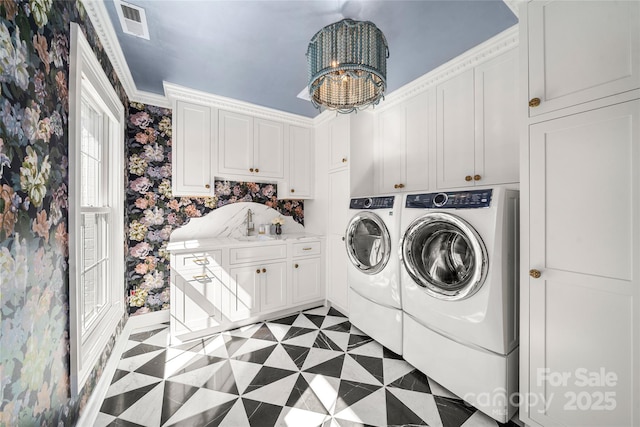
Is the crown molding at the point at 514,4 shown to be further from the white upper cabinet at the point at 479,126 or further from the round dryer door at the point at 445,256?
the round dryer door at the point at 445,256

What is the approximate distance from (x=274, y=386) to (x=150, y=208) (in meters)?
2.09

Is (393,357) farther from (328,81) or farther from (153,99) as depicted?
(153,99)

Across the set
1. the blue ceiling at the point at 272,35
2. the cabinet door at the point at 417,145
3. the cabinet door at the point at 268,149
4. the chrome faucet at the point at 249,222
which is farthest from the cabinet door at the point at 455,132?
the chrome faucet at the point at 249,222

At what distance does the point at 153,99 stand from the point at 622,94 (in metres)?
3.41

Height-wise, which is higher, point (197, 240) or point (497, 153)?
point (497, 153)

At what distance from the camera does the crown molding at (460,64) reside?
5.60 ft

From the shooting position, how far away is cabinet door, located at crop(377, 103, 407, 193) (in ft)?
8.14

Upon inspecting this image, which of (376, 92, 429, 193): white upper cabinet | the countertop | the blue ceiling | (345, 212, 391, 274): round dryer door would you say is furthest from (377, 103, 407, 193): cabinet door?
the countertop

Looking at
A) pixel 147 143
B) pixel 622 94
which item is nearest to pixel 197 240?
pixel 147 143

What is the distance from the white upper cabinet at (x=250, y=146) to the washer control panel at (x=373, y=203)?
3.64 feet

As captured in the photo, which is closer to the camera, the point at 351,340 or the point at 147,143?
the point at 351,340

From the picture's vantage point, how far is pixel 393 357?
2061 mm

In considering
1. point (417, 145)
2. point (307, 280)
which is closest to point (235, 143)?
point (307, 280)

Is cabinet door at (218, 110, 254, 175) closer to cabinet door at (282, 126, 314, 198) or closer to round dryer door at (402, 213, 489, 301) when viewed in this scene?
cabinet door at (282, 126, 314, 198)
